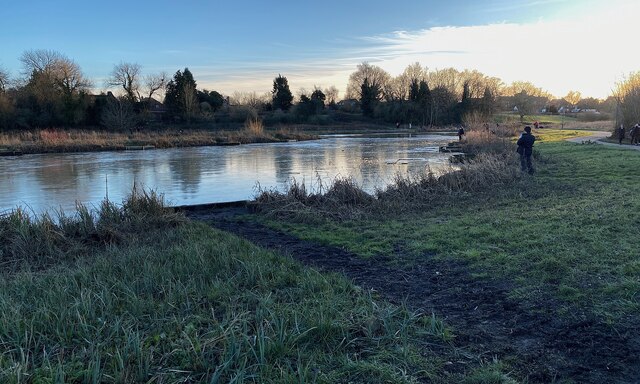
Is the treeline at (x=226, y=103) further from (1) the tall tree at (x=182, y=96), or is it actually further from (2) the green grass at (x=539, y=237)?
(2) the green grass at (x=539, y=237)

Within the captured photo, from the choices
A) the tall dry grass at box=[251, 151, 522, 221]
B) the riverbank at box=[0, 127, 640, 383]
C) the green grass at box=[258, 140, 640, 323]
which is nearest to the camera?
the riverbank at box=[0, 127, 640, 383]

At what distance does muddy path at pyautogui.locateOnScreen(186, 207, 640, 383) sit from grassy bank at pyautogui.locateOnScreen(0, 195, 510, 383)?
12.8 inches

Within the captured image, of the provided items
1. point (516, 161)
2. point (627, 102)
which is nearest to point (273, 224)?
point (516, 161)

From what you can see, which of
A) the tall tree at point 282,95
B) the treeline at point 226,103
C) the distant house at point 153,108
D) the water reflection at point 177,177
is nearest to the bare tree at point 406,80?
the treeline at point 226,103

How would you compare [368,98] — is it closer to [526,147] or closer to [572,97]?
[526,147]

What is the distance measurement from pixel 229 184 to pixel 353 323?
41.7 ft

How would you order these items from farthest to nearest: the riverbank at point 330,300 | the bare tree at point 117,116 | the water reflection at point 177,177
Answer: the bare tree at point 117,116
the water reflection at point 177,177
the riverbank at point 330,300

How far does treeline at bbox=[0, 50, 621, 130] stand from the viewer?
48.1 metres

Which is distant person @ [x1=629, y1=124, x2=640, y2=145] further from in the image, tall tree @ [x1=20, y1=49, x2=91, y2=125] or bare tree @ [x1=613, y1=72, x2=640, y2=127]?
tall tree @ [x1=20, y1=49, x2=91, y2=125]

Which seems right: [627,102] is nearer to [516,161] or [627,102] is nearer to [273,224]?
[516,161]

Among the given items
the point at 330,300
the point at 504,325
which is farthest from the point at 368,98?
the point at 504,325

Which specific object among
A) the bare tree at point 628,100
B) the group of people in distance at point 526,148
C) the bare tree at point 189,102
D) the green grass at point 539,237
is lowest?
the green grass at point 539,237

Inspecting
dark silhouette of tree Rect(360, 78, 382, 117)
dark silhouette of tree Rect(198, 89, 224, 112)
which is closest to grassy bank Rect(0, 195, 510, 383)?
dark silhouette of tree Rect(198, 89, 224, 112)

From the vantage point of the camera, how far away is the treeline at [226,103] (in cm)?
4812
